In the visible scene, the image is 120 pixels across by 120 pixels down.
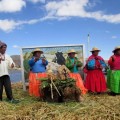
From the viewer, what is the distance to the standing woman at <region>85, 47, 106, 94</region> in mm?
11312

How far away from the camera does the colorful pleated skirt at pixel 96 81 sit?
37.6ft

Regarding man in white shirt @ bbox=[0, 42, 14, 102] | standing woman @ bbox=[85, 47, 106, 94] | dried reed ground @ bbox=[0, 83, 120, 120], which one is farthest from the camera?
standing woman @ bbox=[85, 47, 106, 94]

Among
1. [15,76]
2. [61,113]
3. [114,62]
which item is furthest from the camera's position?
[15,76]

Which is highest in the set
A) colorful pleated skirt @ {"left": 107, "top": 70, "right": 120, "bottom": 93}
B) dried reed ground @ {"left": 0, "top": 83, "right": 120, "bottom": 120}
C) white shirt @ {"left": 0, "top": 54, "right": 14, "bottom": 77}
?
white shirt @ {"left": 0, "top": 54, "right": 14, "bottom": 77}

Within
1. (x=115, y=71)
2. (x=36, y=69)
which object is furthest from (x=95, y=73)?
(x=36, y=69)

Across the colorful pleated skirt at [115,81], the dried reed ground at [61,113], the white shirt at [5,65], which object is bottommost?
the dried reed ground at [61,113]

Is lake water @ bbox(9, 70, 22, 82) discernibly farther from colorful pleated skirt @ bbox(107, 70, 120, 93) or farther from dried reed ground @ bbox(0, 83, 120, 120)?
dried reed ground @ bbox(0, 83, 120, 120)

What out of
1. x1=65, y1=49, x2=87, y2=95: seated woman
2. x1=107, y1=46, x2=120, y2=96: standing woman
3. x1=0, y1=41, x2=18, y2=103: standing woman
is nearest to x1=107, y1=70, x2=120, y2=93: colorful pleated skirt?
x1=107, y1=46, x2=120, y2=96: standing woman

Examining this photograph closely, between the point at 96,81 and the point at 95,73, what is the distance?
270 mm

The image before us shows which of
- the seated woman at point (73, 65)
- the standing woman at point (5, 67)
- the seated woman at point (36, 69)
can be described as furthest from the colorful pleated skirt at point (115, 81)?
the standing woman at point (5, 67)

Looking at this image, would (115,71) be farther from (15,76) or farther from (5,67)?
(15,76)

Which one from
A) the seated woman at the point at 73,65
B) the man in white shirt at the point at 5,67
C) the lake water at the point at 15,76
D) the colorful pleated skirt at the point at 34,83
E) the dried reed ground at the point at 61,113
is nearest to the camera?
the dried reed ground at the point at 61,113

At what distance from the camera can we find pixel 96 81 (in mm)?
11484

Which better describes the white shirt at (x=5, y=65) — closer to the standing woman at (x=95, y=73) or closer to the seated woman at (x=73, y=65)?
the seated woman at (x=73, y=65)
